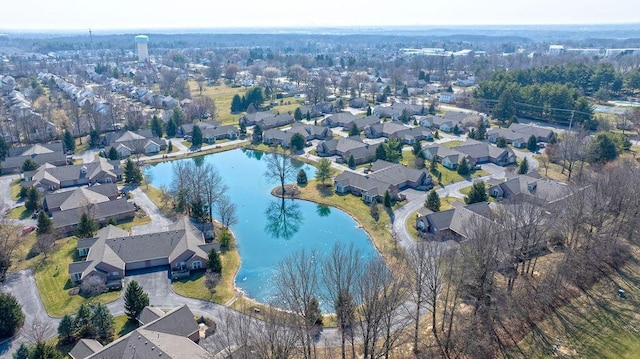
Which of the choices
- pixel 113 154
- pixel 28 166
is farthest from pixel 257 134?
pixel 28 166

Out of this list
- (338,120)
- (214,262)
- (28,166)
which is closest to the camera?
(214,262)

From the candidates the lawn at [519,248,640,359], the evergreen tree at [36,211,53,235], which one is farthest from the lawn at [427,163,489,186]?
the evergreen tree at [36,211,53,235]

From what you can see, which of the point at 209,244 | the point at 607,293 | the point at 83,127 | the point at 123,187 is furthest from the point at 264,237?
the point at 83,127

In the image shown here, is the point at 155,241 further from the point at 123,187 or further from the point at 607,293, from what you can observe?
the point at 607,293

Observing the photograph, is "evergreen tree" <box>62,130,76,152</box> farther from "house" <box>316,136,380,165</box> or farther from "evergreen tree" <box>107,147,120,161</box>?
"house" <box>316,136,380,165</box>

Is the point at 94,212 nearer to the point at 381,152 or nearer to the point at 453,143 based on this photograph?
the point at 381,152

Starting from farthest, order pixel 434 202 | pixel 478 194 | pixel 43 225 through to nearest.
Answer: pixel 478 194 → pixel 434 202 → pixel 43 225
